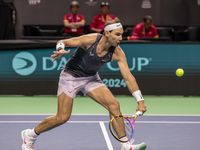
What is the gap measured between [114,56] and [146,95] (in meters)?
4.49

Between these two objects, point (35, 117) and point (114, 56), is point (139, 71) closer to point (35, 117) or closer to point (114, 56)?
point (35, 117)

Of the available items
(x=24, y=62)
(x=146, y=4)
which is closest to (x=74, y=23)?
(x=24, y=62)

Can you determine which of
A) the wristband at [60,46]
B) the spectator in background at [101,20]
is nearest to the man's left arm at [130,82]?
the wristband at [60,46]

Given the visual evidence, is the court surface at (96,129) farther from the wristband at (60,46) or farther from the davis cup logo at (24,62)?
the wristband at (60,46)

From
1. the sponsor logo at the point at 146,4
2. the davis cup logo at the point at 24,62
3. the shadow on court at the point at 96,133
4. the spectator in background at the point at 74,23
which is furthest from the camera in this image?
the sponsor logo at the point at 146,4

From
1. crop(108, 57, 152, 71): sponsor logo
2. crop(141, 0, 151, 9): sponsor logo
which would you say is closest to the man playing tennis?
crop(108, 57, 152, 71): sponsor logo

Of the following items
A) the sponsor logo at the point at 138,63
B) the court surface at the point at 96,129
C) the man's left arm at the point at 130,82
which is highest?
the man's left arm at the point at 130,82

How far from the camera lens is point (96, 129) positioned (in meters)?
5.78

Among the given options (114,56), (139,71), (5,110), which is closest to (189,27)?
(139,71)

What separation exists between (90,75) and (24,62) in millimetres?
4244

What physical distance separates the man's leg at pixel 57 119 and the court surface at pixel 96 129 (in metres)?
0.26

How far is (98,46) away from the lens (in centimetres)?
445

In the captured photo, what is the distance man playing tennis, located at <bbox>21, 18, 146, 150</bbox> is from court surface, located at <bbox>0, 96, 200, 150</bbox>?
19.1 inches

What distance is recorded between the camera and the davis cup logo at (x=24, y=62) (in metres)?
8.55
